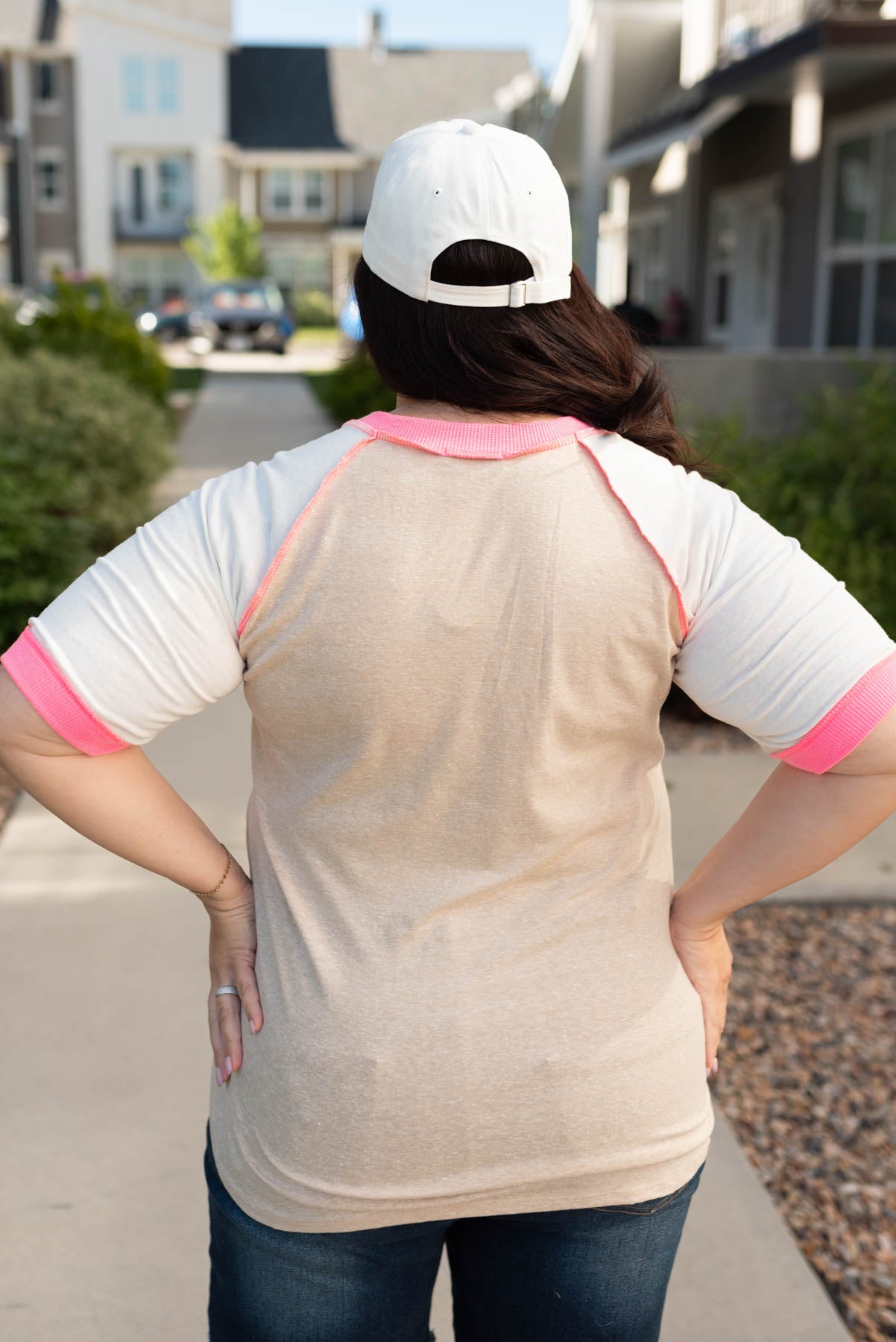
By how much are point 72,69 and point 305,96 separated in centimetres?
830

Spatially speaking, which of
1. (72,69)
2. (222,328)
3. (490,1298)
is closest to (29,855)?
(490,1298)

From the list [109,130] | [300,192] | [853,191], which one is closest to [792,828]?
[853,191]

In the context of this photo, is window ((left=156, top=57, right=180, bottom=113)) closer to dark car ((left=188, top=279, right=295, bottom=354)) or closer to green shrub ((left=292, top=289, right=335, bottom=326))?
green shrub ((left=292, top=289, right=335, bottom=326))

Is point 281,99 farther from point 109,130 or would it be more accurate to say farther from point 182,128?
point 109,130

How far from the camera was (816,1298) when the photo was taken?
254cm

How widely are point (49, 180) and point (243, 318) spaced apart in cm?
1733

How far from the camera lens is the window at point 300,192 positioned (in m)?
46.2

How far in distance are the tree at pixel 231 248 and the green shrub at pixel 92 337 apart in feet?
90.0

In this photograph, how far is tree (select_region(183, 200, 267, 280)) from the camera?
4000 cm

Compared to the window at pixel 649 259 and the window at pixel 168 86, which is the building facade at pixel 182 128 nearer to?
the window at pixel 168 86

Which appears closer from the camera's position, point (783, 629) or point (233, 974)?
point (783, 629)

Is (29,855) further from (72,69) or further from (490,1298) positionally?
(72,69)

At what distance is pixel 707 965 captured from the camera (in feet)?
4.78

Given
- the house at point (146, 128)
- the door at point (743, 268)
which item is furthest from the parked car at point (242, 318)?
the door at point (743, 268)
